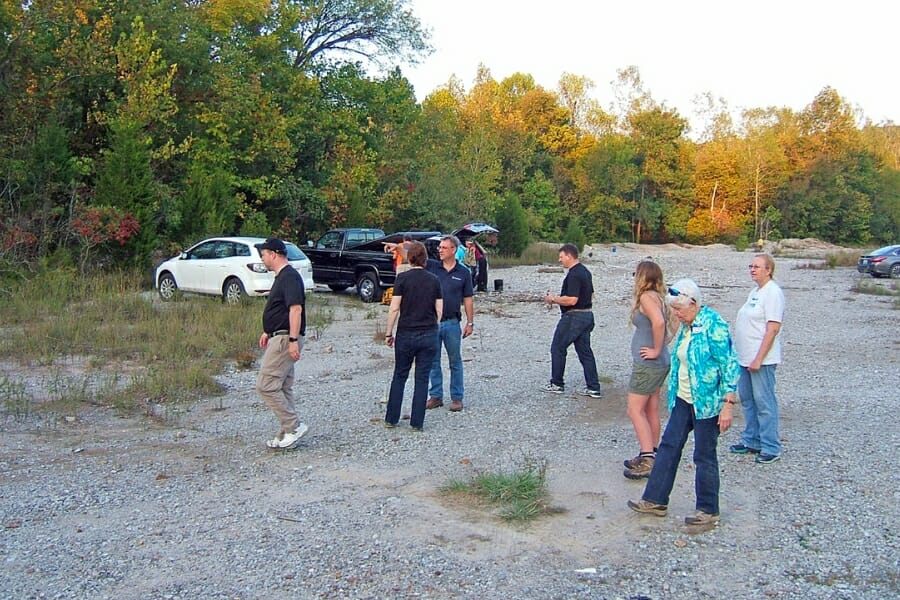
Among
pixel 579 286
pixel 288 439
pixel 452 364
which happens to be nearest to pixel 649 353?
pixel 579 286

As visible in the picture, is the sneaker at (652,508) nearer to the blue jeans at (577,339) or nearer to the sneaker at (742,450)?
the sneaker at (742,450)

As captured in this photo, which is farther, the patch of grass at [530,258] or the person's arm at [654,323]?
the patch of grass at [530,258]

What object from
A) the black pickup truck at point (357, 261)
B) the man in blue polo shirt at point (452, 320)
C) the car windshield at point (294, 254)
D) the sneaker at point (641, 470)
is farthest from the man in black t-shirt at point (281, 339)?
the black pickup truck at point (357, 261)

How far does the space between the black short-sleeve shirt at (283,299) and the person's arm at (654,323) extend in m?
2.81

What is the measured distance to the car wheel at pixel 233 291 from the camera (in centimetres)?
1747

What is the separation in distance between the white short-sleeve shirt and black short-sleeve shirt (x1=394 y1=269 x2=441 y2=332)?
275 centimetres

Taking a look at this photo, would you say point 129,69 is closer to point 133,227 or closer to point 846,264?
point 133,227


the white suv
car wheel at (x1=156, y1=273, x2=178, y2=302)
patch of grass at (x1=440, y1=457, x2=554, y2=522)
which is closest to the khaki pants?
patch of grass at (x1=440, y1=457, x2=554, y2=522)

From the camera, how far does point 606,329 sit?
16.1 m

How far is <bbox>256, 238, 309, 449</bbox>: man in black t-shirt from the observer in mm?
6965

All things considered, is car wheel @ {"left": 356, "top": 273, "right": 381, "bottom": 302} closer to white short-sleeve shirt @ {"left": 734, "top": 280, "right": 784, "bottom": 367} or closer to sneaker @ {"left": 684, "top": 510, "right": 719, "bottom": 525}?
white short-sleeve shirt @ {"left": 734, "top": 280, "right": 784, "bottom": 367}

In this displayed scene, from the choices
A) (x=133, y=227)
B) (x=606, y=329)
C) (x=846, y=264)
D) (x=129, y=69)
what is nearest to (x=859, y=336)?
(x=606, y=329)

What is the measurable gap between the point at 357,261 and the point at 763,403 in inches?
579

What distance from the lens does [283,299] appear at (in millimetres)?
6977
